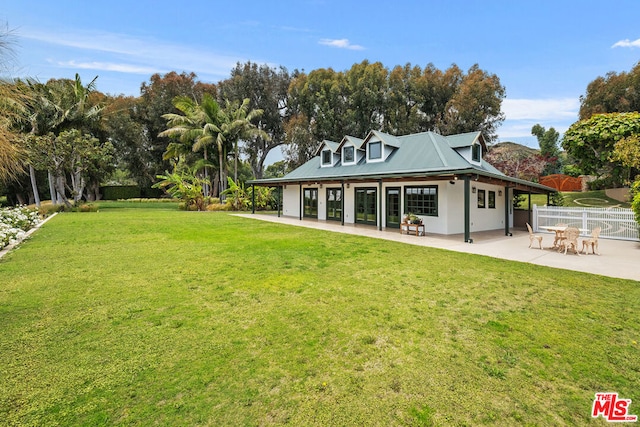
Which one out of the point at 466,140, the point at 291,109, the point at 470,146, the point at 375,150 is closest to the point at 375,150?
the point at 375,150

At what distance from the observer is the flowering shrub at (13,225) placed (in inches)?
313

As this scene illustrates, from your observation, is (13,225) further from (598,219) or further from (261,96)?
(261,96)

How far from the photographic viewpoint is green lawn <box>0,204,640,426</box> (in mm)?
2279

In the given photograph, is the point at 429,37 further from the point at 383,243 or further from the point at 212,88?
the point at 212,88

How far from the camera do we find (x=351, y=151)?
16.9 meters

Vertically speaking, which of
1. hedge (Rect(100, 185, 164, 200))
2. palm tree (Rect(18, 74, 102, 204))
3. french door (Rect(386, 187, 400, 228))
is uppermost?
palm tree (Rect(18, 74, 102, 204))

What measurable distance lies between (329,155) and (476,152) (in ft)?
26.2

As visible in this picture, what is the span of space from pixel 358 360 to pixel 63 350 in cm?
299

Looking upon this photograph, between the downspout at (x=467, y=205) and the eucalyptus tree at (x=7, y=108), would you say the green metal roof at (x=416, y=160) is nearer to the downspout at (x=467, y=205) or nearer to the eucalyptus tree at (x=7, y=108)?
the downspout at (x=467, y=205)

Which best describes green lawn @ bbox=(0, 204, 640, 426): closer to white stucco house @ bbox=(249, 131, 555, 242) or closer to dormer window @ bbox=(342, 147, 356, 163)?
white stucco house @ bbox=(249, 131, 555, 242)

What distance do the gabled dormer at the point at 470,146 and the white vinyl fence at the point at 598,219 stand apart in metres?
3.58

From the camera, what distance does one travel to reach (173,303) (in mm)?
4297

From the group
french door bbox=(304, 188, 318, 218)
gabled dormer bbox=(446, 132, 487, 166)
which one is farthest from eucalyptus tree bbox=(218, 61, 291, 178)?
gabled dormer bbox=(446, 132, 487, 166)

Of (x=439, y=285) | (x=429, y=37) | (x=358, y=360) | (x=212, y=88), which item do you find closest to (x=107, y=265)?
(x=358, y=360)
